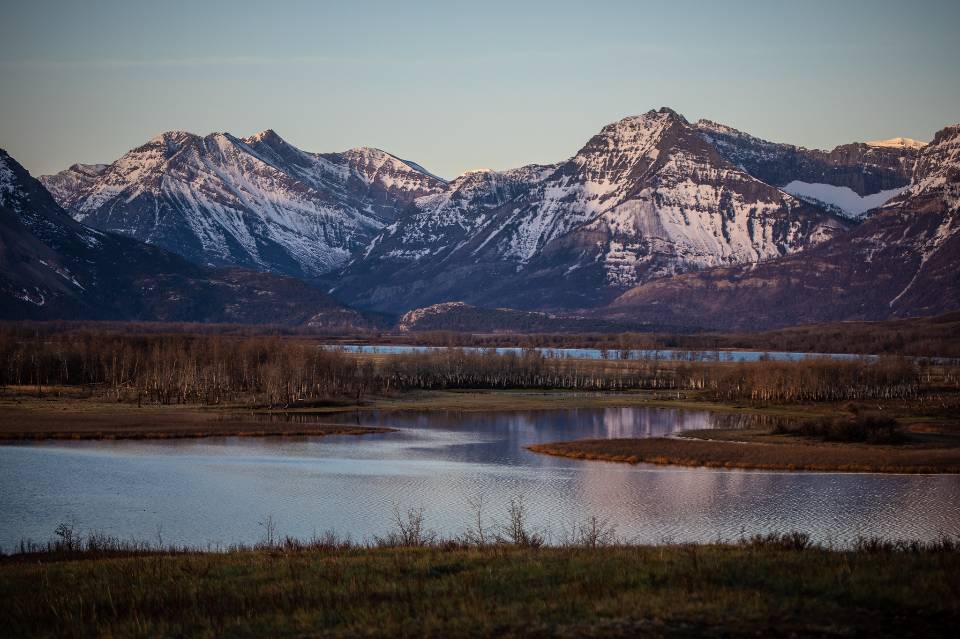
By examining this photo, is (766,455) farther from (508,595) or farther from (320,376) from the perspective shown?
(320,376)

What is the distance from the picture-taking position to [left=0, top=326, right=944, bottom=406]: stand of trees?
140875 millimetres

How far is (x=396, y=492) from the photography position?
6169cm

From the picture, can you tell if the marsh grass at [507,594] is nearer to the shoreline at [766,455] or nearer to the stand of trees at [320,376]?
the shoreline at [766,455]

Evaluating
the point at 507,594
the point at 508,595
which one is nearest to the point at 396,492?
the point at 507,594

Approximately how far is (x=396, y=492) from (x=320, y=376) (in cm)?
9105

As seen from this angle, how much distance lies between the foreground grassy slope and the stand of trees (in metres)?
107

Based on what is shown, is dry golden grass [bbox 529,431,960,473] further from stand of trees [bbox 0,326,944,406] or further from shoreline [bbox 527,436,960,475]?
stand of trees [bbox 0,326,944,406]

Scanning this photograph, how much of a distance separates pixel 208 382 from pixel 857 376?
93.5m

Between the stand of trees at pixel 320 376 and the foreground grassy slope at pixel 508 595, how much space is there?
10696 cm

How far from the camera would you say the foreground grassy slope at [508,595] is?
19.6 metres

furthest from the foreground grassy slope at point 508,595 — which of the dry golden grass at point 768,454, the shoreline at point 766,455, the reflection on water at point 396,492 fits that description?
the dry golden grass at point 768,454

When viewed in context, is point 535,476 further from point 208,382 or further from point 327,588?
point 208,382

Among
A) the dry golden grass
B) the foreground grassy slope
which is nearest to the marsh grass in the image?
the foreground grassy slope

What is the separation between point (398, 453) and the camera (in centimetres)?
8594
